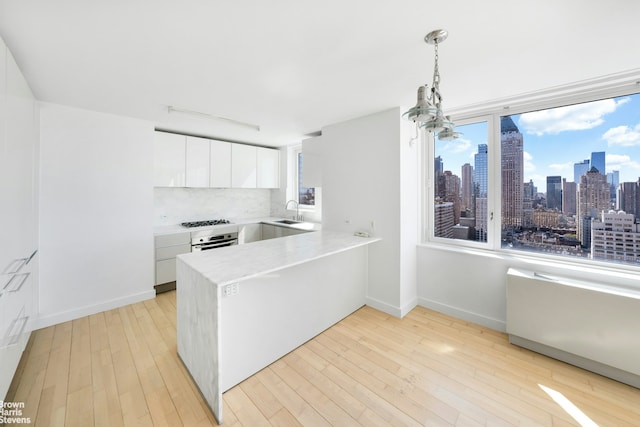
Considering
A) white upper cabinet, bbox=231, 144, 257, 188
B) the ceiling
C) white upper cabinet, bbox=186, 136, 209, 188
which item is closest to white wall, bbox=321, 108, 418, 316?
the ceiling

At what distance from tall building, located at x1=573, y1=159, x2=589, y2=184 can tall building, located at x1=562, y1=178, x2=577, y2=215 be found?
50 mm

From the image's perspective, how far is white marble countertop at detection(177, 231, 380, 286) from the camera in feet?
5.36

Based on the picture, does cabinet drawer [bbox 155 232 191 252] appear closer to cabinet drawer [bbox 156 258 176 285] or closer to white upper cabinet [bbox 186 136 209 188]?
cabinet drawer [bbox 156 258 176 285]

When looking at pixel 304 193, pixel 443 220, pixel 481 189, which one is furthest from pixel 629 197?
pixel 304 193

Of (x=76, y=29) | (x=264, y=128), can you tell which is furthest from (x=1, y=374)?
(x=264, y=128)

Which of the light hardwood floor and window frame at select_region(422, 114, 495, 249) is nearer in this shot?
the light hardwood floor

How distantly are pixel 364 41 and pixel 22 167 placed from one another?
2.80 metres

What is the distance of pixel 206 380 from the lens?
1.70 metres

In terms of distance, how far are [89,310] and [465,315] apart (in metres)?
4.35

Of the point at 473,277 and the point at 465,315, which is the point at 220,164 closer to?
the point at 473,277

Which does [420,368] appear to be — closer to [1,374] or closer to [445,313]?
[445,313]

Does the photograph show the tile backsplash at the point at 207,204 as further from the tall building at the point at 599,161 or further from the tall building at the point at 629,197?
the tall building at the point at 629,197

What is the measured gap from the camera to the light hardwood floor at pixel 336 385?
1.61m

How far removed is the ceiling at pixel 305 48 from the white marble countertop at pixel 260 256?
1.49m
